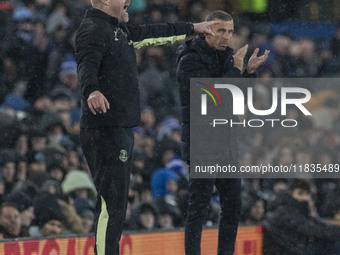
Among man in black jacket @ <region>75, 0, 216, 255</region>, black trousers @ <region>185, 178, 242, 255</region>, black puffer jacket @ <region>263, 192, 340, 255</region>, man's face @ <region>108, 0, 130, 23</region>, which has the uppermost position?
man's face @ <region>108, 0, 130, 23</region>

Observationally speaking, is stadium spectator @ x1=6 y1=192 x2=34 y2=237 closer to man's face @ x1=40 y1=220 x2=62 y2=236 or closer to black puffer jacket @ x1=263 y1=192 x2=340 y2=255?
man's face @ x1=40 y1=220 x2=62 y2=236

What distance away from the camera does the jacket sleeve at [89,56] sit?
4.71 metres

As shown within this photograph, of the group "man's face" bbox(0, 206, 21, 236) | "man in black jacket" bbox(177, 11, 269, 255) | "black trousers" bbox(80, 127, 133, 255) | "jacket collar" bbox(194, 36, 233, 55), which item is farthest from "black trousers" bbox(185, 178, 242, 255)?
"man's face" bbox(0, 206, 21, 236)

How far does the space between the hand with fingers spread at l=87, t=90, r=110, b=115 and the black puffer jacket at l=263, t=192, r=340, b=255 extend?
9.05ft

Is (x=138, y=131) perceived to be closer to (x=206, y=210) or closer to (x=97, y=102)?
(x=206, y=210)

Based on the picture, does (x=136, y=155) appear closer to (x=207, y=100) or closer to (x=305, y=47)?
(x=207, y=100)

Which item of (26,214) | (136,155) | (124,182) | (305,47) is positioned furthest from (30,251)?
(305,47)

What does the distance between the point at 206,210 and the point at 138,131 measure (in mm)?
3844

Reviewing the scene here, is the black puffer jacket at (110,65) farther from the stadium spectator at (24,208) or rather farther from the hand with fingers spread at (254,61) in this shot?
the stadium spectator at (24,208)

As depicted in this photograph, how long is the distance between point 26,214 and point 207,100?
208cm

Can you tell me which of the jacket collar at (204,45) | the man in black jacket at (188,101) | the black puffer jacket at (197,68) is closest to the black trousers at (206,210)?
the man in black jacket at (188,101)

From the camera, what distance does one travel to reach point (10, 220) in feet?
22.2

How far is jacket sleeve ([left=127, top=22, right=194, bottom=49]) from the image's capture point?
5234 mm

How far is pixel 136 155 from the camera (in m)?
8.80
